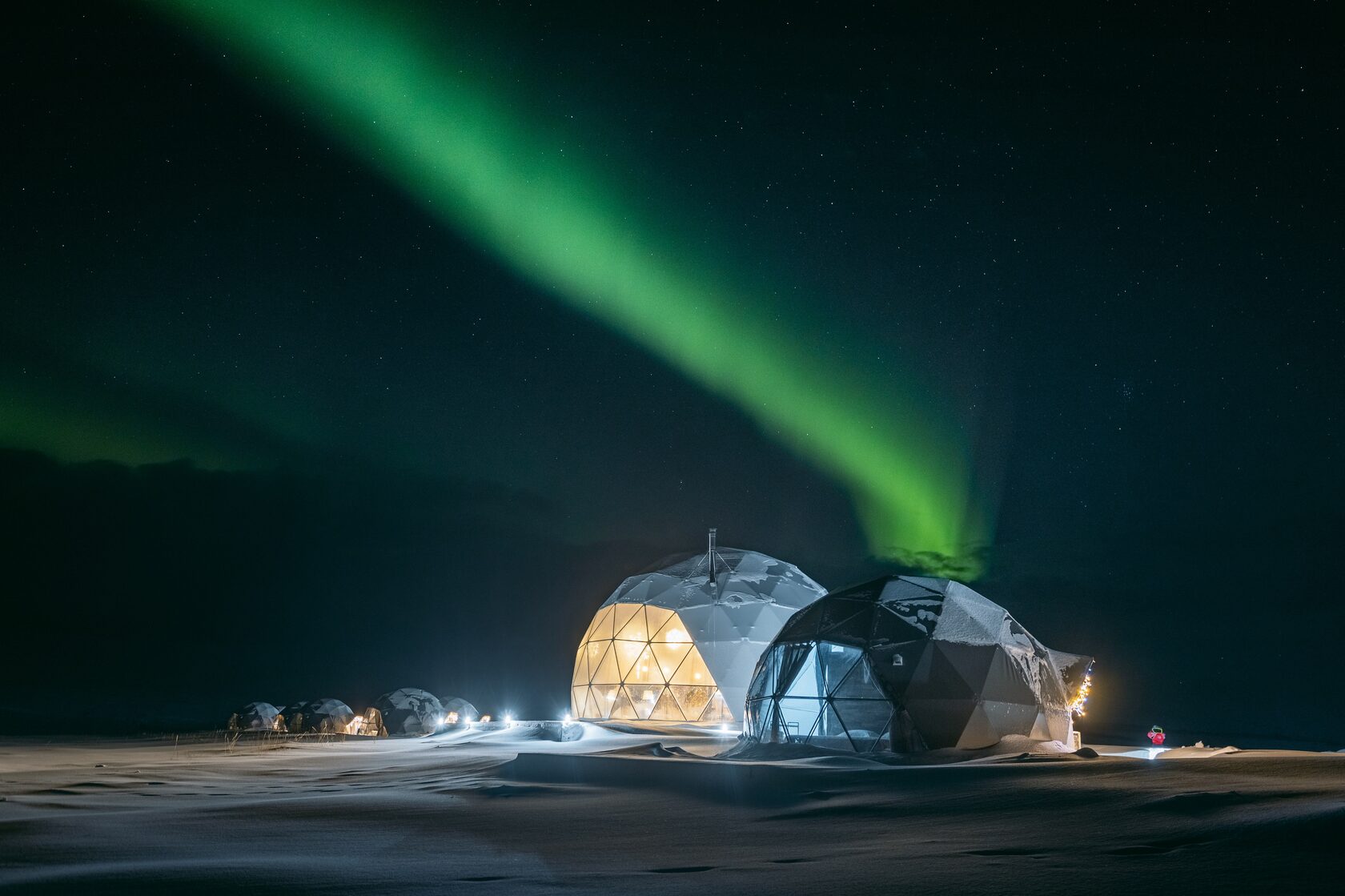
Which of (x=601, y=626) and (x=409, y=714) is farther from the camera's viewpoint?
(x=409, y=714)

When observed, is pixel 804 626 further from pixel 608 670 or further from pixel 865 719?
pixel 608 670

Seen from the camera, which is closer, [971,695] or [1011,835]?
[1011,835]

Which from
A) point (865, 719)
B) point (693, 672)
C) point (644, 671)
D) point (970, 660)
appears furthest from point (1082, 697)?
point (644, 671)

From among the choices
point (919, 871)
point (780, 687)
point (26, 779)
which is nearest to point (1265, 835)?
point (919, 871)

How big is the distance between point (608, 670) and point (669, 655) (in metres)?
3.45

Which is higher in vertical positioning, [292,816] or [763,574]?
[763,574]

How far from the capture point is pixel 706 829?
1243 centimetres

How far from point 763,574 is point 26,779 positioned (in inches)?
1125

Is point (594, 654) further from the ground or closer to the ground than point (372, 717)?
further from the ground

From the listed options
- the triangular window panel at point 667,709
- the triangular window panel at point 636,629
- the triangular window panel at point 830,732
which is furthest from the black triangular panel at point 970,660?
the triangular window panel at point 636,629

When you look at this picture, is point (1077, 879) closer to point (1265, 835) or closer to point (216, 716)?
point (1265, 835)

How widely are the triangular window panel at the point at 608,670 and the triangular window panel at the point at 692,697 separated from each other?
136 inches

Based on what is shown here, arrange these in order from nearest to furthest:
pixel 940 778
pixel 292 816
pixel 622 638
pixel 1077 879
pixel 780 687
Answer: pixel 1077 879 < pixel 292 816 < pixel 940 778 < pixel 780 687 < pixel 622 638

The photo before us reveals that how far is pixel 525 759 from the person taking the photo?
2033 cm
